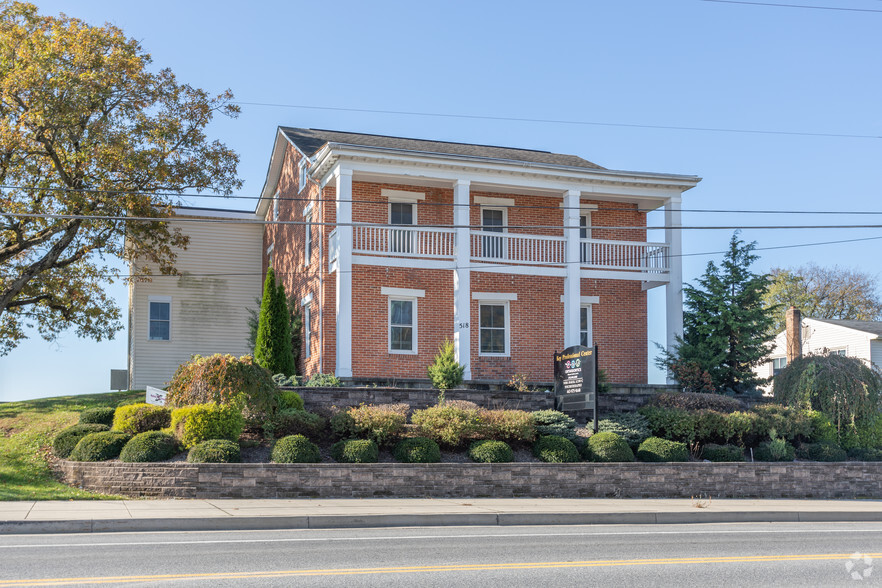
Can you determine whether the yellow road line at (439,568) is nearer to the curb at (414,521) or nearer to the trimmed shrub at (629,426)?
the curb at (414,521)

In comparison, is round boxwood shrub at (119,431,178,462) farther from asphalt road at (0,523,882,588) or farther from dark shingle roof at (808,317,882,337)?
dark shingle roof at (808,317,882,337)

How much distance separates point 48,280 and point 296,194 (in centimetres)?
786

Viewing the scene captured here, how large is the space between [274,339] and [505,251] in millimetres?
6916

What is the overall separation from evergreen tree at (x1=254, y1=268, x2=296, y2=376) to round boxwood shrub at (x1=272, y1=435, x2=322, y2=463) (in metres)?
6.62

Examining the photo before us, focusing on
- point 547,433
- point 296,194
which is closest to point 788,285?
point 296,194

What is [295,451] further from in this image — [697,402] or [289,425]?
[697,402]

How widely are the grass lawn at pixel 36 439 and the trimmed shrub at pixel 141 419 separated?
59.6 inches

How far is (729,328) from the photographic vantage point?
976 inches

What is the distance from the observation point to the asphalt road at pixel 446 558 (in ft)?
27.1

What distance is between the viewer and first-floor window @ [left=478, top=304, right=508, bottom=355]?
25656 mm

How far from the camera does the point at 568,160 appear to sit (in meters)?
30.4

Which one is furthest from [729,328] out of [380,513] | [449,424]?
[380,513]

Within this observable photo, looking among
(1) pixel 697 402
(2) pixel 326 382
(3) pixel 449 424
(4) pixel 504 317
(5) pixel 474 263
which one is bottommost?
(3) pixel 449 424

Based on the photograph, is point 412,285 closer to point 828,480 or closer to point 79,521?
point 828,480
